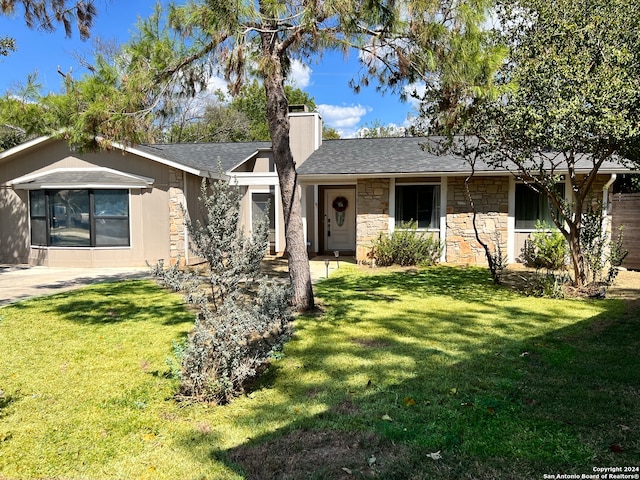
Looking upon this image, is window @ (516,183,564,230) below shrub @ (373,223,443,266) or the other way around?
the other way around

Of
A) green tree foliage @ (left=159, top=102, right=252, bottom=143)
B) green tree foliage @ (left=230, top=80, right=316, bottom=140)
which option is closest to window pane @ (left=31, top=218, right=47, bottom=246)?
green tree foliage @ (left=159, top=102, right=252, bottom=143)

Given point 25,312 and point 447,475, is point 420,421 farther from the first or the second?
point 25,312

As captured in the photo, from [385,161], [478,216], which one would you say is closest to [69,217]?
[385,161]

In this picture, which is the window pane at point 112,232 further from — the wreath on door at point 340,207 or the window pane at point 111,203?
the wreath on door at point 340,207

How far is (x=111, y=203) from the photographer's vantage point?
1215 centimetres

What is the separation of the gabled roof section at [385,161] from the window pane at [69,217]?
232 inches

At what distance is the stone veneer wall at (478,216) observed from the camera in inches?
477

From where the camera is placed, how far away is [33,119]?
714 centimetres

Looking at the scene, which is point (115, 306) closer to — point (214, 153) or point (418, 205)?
point (418, 205)

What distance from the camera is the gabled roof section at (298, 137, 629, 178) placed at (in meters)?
12.0

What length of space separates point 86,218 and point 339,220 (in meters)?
7.58

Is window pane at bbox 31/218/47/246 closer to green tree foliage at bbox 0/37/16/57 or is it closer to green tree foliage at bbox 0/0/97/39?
green tree foliage at bbox 0/37/16/57

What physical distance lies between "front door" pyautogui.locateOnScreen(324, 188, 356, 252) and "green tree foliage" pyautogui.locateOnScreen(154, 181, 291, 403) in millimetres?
9867

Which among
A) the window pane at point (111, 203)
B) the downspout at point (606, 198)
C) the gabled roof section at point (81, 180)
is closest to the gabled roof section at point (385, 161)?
the downspout at point (606, 198)
